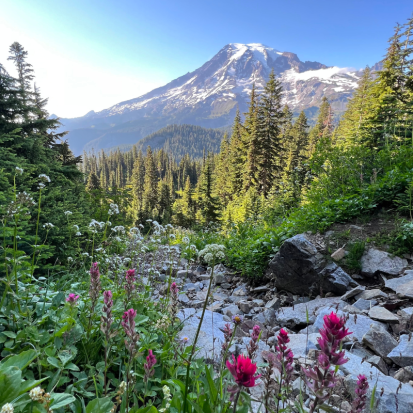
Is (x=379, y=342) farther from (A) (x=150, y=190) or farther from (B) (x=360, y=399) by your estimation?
(A) (x=150, y=190)

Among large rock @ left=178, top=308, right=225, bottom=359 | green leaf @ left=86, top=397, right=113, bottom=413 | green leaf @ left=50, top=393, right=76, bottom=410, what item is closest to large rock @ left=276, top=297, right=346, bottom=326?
large rock @ left=178, top=308, right=225, bottom=359

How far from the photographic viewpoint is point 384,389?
197cm

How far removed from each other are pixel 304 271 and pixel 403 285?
5.55ft

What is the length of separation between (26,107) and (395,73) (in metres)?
25.8

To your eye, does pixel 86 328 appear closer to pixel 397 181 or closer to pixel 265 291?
pixel 265 291

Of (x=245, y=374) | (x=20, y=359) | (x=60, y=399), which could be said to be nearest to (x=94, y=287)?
(x=20, y=359)

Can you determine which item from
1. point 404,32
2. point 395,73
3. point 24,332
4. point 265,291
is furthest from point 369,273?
point 404,32

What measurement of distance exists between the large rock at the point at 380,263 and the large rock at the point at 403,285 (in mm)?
248

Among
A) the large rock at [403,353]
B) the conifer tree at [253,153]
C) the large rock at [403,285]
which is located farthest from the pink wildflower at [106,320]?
the conifer tree at [253,153]

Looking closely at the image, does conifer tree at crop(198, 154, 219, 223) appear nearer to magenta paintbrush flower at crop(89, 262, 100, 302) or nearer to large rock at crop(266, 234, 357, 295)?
large rock at crop(266, 234, 357, 295)

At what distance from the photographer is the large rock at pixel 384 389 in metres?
1.83

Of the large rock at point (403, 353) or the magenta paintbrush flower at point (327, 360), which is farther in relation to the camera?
the large rock at point (403, 353)

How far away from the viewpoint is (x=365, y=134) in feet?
58.0

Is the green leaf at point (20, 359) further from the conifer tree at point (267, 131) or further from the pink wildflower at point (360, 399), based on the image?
the conifer tree at point (267, 131)
